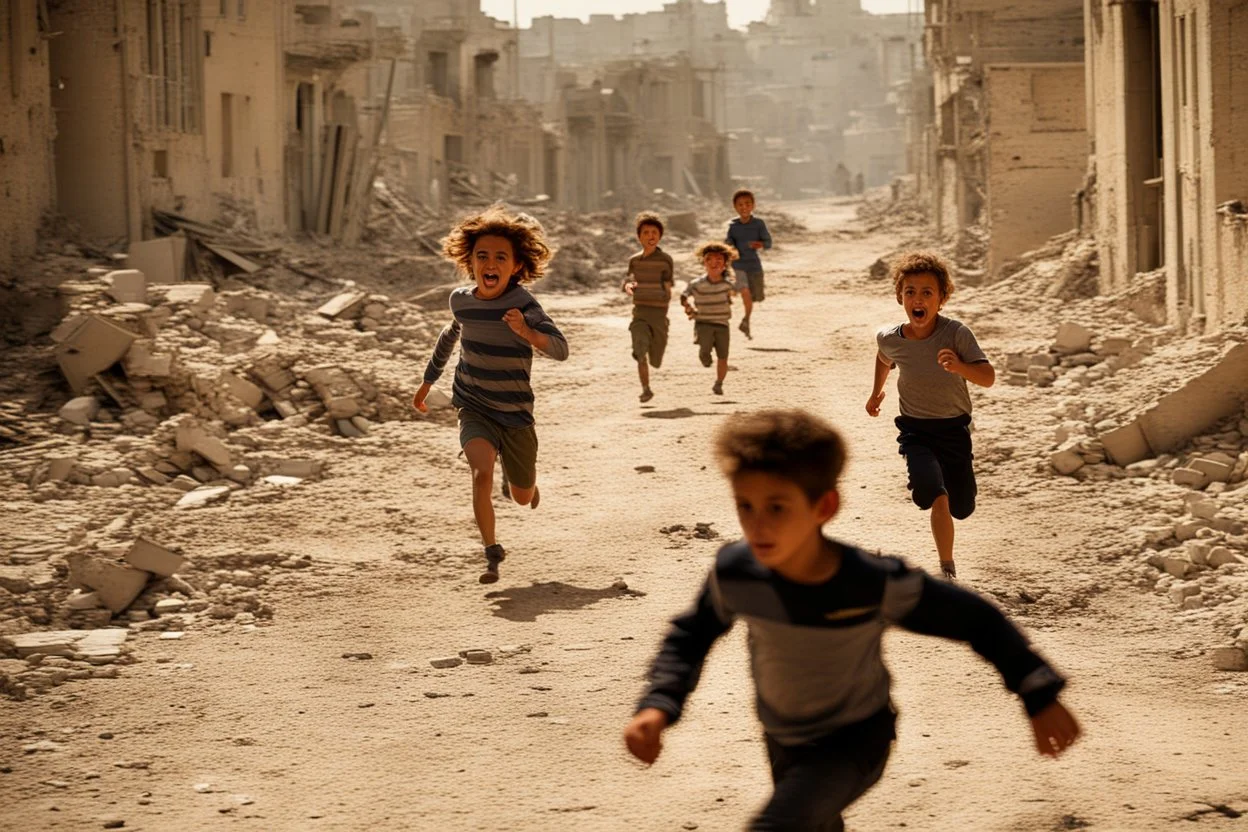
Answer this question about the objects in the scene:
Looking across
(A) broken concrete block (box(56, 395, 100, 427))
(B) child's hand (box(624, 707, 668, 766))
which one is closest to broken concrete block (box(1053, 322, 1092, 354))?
(A) broken concrete block (box(56, 395, 100, 427))

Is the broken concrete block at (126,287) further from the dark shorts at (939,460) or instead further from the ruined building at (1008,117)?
the ruined building at (1008,117)

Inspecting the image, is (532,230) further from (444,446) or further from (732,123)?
(732,123)

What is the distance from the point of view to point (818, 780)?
3.42 m

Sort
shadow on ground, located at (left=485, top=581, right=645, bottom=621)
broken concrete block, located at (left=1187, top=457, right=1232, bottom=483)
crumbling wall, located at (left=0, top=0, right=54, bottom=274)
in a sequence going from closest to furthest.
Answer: shadow on ground, located at (left=485, top=581, right=645, bottom=621), broken concrete block, located at (left=1187, top=457, right=1232, bottom=483), crumbling wall, located at (left=0, top=0, right=54, bottom=274)

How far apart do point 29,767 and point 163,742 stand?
468 millimetres

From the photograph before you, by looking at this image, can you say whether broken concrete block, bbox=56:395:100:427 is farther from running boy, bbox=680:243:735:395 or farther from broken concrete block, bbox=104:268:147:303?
running boy, bbox=680:243:735:395

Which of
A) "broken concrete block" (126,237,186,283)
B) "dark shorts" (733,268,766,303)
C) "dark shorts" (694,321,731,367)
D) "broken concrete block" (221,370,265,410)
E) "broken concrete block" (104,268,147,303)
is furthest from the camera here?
"broken concrete block" (126,237,186,283)

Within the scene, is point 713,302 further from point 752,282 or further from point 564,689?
point 564,689

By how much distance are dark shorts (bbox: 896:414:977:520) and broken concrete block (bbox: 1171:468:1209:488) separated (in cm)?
258

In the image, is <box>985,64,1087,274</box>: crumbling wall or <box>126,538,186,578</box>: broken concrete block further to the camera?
<box>985,64,1087,274</box>: crumbling wall

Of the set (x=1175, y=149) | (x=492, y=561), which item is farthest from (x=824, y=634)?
(x=1175, y=149)

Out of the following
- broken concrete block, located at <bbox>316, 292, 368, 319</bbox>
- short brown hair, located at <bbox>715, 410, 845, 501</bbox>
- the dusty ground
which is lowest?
the dusty ground

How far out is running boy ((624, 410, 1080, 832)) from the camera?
336cm

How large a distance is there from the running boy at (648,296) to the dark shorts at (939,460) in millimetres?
6280
